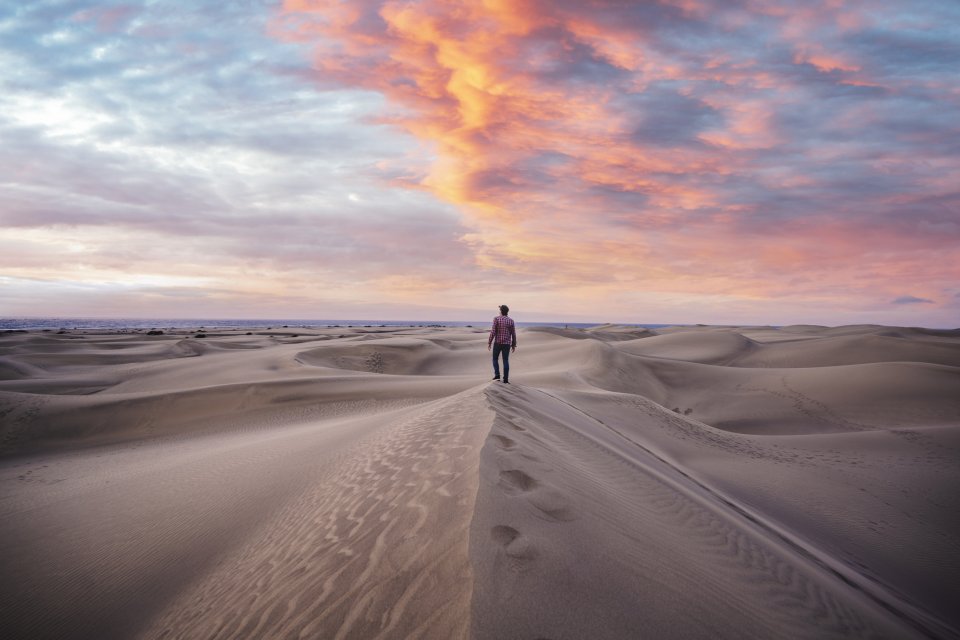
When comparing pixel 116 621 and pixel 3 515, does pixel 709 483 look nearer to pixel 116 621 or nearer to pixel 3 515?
pixel 116 621

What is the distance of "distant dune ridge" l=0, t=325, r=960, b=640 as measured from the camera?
2.28 m

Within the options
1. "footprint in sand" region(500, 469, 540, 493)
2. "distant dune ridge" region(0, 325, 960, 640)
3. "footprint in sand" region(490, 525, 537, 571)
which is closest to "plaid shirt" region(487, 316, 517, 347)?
"distant dune ridge" region(0, 325, 960, 640)

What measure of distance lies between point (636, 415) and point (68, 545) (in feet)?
32.2

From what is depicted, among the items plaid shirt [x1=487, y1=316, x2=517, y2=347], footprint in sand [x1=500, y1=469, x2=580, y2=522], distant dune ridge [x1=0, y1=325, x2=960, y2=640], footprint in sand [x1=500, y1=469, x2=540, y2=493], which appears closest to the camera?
distant dune ridge [x1=0, y1=325, x2=960, y2=640]

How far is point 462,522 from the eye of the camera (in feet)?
8.59

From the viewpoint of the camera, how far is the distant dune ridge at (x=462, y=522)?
7.48 ft

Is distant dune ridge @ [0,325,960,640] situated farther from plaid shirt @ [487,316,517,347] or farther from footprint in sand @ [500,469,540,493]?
plaid shirt @ [487,316,517,347]

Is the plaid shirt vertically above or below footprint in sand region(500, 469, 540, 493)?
above

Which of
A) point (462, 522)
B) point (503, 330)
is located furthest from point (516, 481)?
point (503, 330)

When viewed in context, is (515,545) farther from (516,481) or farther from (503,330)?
(503,330)

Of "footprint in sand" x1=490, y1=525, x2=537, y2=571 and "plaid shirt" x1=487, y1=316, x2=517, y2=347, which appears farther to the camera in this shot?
"plaid shirt" x1=487, y1=316, x2=517, y2=347

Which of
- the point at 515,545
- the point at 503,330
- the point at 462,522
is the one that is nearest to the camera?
the point at 515,545

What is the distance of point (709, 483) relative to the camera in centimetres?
660

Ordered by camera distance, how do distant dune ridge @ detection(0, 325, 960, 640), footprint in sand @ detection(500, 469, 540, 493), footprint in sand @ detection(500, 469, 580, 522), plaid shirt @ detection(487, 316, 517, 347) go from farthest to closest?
plaid shirt @ detection(487, 316, 517, 347)
footprint in sand @ detection(500, 469, 540, 493)
footprint in sand @ detection(500, 469, 580, 522)
distant dune ridge @ detection(0, 325, 960, 640)
